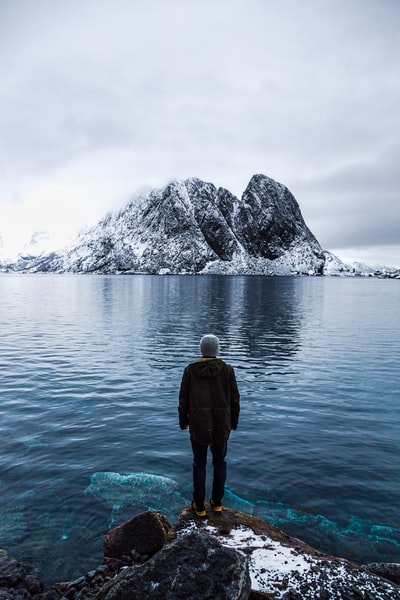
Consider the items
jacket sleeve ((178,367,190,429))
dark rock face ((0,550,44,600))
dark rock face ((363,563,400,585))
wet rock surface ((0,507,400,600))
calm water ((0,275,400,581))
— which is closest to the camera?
wet rock surface ((0,507,400,600))

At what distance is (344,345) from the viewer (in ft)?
130

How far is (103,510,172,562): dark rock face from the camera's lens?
346 inches

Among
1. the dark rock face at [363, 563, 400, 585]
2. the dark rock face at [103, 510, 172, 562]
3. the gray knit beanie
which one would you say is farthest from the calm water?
the gray knit beanie

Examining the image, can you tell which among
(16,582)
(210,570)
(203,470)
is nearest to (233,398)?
(203,470)

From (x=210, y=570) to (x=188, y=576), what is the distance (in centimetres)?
36

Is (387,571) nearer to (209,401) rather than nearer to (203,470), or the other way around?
(203,470)

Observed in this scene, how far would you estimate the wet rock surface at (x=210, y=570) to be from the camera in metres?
6.45

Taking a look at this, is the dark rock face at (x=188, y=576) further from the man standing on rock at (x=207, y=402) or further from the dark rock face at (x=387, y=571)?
the dark rock face at (x=387, y=571)

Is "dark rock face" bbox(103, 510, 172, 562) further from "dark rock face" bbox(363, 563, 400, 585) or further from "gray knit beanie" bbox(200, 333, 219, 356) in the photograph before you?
"dark rock face" bbox(363, 563, 400, 585)

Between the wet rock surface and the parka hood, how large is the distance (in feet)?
9.86

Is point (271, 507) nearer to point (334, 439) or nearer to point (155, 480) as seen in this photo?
point (155, 480)

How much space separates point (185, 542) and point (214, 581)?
3.19 ft

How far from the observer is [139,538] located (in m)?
8.97

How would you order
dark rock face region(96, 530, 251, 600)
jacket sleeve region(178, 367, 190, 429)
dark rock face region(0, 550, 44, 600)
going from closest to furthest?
dark rock face region(96, 530, 251, 600)
dark rock face region(0, 550, 44, 600)
jacket sleeve region(178, 367, 190, 429)
